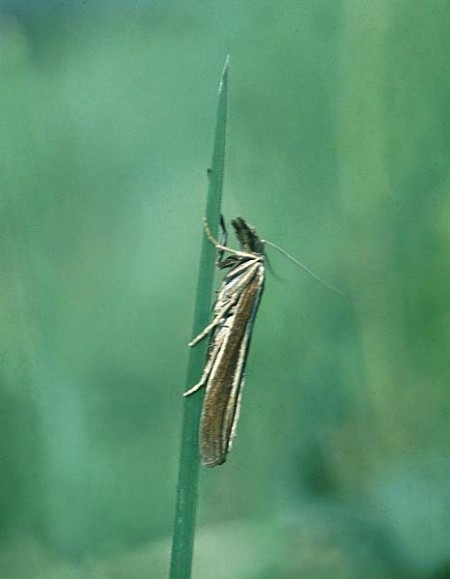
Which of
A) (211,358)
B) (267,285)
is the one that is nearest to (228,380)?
(211,358)

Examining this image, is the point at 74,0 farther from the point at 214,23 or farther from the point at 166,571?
the point at 166,571

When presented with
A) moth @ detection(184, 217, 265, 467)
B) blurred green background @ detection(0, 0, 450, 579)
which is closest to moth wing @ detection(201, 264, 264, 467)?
moth @ detection(184, 217, 265, 467)

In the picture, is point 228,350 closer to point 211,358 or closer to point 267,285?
point 211,358

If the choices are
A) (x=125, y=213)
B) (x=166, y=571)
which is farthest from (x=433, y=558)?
(x=125, y=213)

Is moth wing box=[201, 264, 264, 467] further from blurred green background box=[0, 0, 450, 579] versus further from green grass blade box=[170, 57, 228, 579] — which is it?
blurred green background box=[0, 0, 450, 579]

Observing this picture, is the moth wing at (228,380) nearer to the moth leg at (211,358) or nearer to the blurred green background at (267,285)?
the moth leg at (211,358)

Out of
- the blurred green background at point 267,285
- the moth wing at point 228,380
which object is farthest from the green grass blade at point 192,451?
the blurred green background at point 267,285

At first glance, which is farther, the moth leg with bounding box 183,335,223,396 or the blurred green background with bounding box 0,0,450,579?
the blurred green background with bounding box 0,0,450,579
